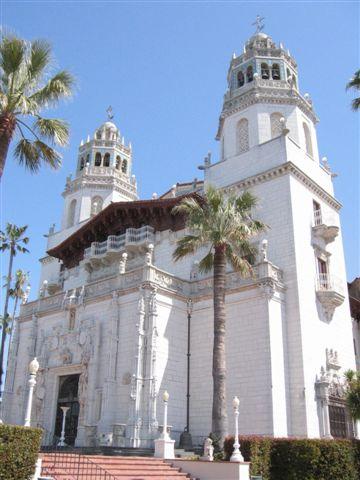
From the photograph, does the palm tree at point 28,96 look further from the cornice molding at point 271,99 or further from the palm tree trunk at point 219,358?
the cornice molding at point 271,99

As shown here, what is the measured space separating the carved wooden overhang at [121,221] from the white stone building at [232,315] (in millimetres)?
120

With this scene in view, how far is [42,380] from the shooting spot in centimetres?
2911

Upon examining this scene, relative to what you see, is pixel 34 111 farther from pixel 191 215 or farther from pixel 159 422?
pixel 159 422

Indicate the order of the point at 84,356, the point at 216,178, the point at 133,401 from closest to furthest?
the point at 133,401, the point at 84,356, the point at 216,178

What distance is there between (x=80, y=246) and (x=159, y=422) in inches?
741

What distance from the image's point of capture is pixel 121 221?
118 ft

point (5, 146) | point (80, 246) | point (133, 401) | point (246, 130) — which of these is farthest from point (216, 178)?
point (5, 146)

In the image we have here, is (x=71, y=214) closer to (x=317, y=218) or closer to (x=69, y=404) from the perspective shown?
(x=69, y=404)

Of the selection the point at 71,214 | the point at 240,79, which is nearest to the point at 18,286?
the point at 71,214

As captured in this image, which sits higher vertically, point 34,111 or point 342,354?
point 34,111

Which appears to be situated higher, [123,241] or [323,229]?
[123,241]

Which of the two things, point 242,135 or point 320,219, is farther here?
point 242,135

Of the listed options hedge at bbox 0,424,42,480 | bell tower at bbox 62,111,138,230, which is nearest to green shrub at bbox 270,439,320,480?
hedge at bbox 0,424,42,480

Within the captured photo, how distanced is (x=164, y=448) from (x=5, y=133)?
13.4m
